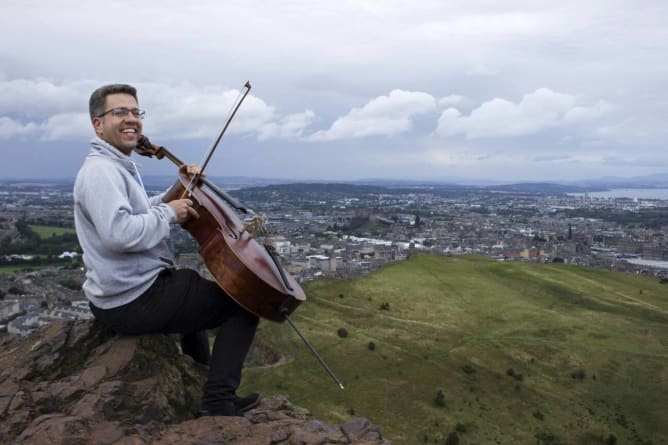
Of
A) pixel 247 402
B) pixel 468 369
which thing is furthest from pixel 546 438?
pixel 247 402

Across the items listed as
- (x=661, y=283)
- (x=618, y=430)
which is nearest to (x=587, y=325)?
(x=618, y=430)

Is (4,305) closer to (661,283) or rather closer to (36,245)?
(36,245)

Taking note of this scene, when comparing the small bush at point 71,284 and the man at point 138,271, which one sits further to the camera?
the small bush at point 71,284

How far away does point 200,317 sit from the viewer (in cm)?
659

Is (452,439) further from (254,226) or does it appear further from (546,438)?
(254,226)

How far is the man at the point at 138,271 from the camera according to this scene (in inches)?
231

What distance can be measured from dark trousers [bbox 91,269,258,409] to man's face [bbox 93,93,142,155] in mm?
1542

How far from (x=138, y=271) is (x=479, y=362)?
30.9 m

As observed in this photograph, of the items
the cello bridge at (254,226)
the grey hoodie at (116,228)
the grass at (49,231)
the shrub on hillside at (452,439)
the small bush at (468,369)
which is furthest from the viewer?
the grass at (49,231)

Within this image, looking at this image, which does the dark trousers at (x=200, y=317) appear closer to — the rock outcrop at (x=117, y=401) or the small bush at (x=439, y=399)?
the rock outcrop at (x=117, y=401)

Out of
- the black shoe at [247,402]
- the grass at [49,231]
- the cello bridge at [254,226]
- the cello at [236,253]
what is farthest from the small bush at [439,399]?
the grass at [49,231]

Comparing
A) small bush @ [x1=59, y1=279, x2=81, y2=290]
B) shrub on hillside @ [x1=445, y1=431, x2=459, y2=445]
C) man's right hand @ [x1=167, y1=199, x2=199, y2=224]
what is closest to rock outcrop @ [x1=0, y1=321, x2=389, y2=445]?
man's right hand @ [x1=167, y1=199, x2=199, y2=224]

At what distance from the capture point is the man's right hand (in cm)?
625

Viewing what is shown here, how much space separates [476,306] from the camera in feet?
160
